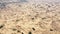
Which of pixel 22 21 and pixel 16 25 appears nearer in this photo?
pixel 16 25

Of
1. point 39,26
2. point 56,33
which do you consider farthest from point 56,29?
point 39,26

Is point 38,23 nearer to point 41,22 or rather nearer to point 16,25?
point 41,22

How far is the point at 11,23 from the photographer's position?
14.1 meters

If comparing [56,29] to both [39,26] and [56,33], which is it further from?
[39,26]

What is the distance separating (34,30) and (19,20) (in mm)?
2988

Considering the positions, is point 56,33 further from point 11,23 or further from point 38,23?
point 11,23

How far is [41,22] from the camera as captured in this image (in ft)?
49.2

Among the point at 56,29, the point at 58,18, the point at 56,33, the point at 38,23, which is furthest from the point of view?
the point at 58,18

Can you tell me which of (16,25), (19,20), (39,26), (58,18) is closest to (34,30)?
(39,26)

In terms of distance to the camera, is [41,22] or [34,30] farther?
[41,22]

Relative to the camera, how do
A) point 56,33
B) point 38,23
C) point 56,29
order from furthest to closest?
point 38,23, point 56,29, point 56,33

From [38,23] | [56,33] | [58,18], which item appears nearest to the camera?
[56,33]

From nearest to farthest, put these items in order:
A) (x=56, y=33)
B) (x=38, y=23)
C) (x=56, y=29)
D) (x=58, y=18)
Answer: (x=56, y=33) → (x=56, y=29) → (x=38, y=23) → (x=58, y=18)

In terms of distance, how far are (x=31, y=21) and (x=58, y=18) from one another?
3.82 metres
